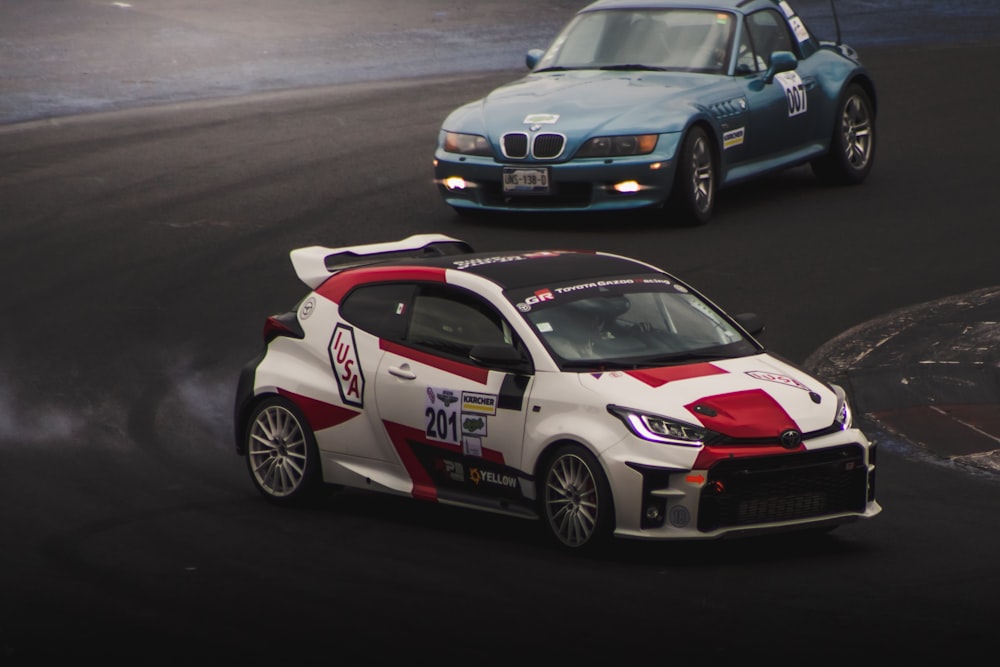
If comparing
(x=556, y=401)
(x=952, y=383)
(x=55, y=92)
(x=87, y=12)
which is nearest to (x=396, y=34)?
(x=87, y=12)

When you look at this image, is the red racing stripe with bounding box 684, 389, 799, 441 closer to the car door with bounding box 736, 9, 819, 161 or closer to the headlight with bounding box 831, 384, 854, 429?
the headlight with bounding box 831, 384, 854, 429

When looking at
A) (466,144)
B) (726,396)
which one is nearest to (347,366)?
(726,396)

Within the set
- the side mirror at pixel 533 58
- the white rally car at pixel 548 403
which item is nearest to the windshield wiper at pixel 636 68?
the side mirror at pixel 533 58

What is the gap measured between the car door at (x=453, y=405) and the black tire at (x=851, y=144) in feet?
30.2

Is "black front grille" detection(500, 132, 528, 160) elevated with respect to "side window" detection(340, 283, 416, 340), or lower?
lower

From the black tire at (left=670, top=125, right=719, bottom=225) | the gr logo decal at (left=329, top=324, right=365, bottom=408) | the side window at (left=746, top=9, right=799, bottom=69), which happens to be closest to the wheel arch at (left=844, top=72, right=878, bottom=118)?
the side window at (left=746, top=9, right=799, bottom=69)

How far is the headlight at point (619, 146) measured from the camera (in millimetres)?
15852

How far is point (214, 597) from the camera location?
8.25 meters

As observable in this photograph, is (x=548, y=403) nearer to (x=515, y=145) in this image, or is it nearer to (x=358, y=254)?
(x=358, y=254)

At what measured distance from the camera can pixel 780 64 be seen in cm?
1717

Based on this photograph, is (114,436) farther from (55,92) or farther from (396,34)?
(396,34)

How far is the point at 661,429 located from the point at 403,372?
5.36 ft

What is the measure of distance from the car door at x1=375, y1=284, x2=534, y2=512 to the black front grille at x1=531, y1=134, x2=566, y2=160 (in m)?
5.90

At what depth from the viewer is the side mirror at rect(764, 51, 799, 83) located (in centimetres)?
1711
